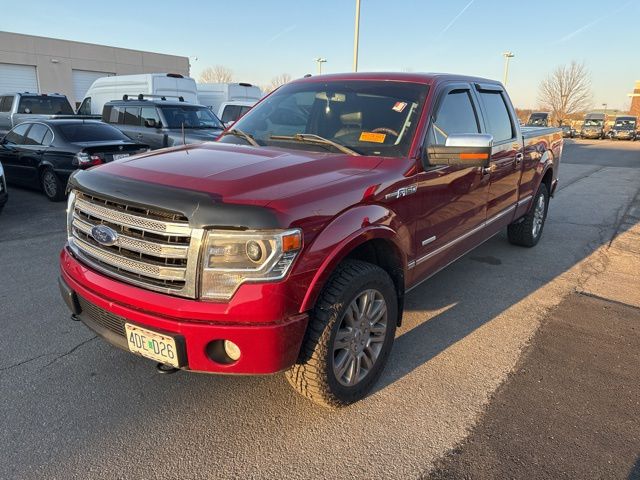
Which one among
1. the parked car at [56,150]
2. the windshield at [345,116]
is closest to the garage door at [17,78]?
the parked car at [56,150]

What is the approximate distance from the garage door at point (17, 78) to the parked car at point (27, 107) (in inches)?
751

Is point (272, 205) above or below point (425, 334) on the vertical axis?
above

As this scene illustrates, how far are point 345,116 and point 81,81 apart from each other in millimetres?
37933

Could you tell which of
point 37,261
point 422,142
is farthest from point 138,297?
point 37,261

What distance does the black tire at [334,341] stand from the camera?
2426mm

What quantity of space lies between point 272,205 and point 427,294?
2.72 metres

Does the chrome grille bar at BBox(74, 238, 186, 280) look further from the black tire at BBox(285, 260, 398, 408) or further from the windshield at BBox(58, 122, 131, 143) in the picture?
the windshield at BBox(58, 122, 131, 143)

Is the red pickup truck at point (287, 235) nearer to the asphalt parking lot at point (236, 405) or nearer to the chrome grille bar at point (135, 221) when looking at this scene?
the chrome grille bar at point (135, 221)

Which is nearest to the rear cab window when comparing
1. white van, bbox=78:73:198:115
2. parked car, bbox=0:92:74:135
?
parked car, bbox=0:92:74:135

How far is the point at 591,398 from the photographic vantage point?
9.73 feet

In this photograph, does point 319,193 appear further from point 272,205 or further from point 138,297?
point 138,297

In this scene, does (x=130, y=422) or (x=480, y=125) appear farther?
(x=480, y=125)

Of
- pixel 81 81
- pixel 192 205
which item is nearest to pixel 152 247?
pixel 192 205

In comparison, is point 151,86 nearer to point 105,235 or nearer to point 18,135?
point 18,135
